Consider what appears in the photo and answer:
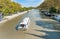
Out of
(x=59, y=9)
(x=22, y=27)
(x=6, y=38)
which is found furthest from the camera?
(x=59, y=9)

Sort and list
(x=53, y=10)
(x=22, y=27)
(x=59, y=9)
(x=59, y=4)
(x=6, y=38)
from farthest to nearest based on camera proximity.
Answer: (x=53, y=10), (x=59, y=9), (x=59, y=4), (x=22, y=27), (x=6, y=38)

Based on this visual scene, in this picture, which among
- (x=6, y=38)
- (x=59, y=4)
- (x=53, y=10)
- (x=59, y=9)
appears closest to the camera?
(x=6, y=38)

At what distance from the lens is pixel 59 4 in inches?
2114

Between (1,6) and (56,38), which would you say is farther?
(1,6)

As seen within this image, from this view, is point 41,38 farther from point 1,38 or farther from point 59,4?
point 59,4

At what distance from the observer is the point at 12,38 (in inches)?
672

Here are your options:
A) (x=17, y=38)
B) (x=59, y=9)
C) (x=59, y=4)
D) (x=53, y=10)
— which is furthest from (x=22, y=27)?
(x=53, y=10)

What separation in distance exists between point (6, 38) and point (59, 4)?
3883 cm

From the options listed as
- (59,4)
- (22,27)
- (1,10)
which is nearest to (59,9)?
(59,4)

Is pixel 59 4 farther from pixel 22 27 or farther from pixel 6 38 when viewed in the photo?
pixel 6 38

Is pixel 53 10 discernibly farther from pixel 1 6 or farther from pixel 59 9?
pixel 1 6

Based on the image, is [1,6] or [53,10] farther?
[53,10]

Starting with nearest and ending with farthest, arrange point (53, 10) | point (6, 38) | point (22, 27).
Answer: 1. point (6, 38)
2. point (22, 27)
3. point (53, 10)

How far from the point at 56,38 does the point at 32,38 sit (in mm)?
2336
